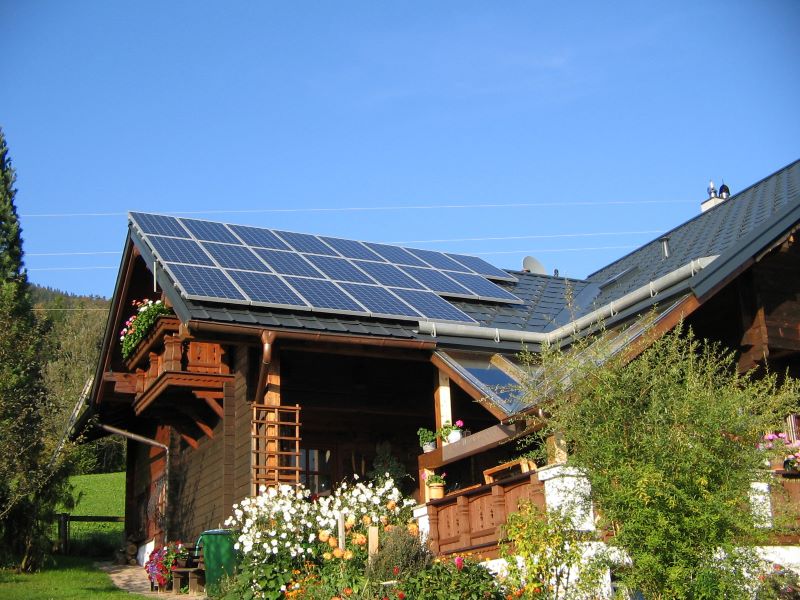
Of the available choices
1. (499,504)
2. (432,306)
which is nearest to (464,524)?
(499,504)

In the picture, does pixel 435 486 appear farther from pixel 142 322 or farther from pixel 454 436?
pixel 142 322

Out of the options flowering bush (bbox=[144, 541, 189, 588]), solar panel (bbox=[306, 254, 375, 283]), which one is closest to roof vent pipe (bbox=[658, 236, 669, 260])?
solar panel (bbox=[306, 254, 375, 283])

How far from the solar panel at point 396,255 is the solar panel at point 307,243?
4.13 feet

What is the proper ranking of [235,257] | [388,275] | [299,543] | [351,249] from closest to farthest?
[299,543], [235,257], [388,275], [351,249]

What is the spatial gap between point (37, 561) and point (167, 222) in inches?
256

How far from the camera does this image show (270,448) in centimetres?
1455

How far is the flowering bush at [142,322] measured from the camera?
57.8 ft

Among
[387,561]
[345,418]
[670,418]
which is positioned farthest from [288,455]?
[670,418]

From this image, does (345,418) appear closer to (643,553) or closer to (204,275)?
(204,275)

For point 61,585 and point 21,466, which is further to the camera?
point 21,466

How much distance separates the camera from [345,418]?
17438mm

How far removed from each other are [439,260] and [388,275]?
3.03 metres

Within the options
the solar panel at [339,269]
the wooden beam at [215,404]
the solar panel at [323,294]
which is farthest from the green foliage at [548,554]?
the solar panel at [339,269]

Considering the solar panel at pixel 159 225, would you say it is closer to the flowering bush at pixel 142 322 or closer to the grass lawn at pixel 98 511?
the flowering bush at pixel 142 322
